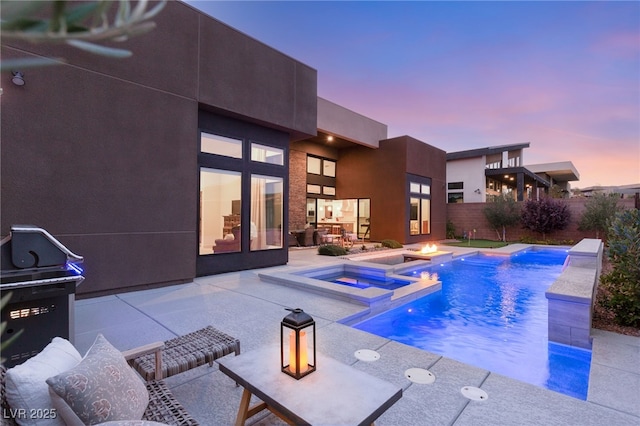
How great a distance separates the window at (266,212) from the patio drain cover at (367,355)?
16.7ft

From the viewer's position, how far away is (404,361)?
3246mm

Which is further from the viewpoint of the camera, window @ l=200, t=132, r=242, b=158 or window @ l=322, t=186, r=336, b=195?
window @ l=322, t=186, r=336, b=195

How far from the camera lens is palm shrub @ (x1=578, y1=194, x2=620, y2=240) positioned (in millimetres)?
14008

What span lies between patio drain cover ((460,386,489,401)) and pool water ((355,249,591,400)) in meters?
1.27

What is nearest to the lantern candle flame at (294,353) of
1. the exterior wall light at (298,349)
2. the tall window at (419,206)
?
the exterior wall light at (298,349)

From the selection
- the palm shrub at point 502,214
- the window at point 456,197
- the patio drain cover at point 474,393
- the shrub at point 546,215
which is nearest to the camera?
the patio drain cover at point 474,393

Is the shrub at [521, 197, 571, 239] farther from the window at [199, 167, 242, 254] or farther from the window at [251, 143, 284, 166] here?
the window at [199, 167, 242, 254]

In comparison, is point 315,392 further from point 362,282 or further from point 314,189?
point 314,189

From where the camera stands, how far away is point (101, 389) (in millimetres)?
1596

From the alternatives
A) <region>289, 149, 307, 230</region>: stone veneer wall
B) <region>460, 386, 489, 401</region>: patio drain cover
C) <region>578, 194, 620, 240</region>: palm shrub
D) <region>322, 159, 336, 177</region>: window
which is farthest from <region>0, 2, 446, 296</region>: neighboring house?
<region>578, 194, 620, 240</region>: palm shrub

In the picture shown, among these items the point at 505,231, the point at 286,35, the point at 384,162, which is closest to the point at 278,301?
the point at 286,35

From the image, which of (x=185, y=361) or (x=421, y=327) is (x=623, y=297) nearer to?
(x=421, y=327)

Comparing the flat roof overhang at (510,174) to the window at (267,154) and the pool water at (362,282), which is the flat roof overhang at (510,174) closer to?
the pool water at (362,282)

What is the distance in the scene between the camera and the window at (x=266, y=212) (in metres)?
8.09
